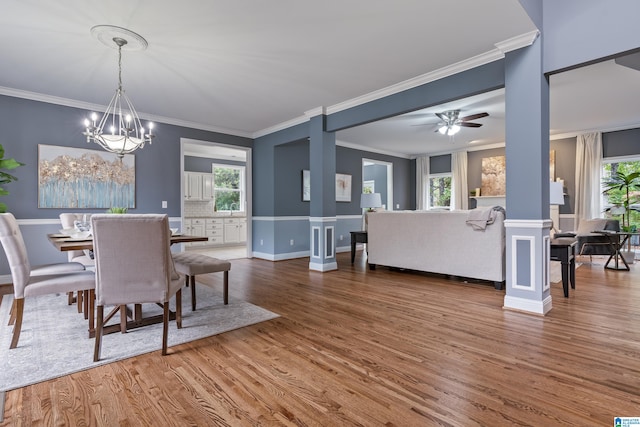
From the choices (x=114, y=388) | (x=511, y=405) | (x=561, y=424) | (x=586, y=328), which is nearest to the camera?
(x=561, y=424)

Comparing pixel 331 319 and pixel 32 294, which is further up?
pixel 32 294

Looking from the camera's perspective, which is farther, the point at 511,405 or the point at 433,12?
the point at 433,12

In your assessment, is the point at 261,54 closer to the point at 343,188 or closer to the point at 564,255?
the point at 564,255

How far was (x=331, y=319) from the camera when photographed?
9.21 feet

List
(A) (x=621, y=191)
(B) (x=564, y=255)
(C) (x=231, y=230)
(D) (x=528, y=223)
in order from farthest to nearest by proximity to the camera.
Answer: (C) (x=231, y=230) → (A) (x=621, y=191) → (B) (x=564, y=255) → (D) (x=528, y=223)

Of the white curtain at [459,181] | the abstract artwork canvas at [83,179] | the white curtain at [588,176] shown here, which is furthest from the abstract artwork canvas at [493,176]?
the abstract artwork canvas at [83,179]

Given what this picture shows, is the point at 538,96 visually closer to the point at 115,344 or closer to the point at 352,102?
the point at 352,102

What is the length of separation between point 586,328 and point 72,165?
20.4ft

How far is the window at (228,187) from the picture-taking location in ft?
30.1

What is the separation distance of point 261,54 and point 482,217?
10.1 ft

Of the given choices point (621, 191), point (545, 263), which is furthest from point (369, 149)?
point (545, 263)

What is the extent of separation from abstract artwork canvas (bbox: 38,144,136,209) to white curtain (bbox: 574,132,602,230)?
8.43 m

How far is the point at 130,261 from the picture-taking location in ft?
6.86

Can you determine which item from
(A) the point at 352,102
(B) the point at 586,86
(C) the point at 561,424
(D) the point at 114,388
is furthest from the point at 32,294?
(B) the point at 586,86
